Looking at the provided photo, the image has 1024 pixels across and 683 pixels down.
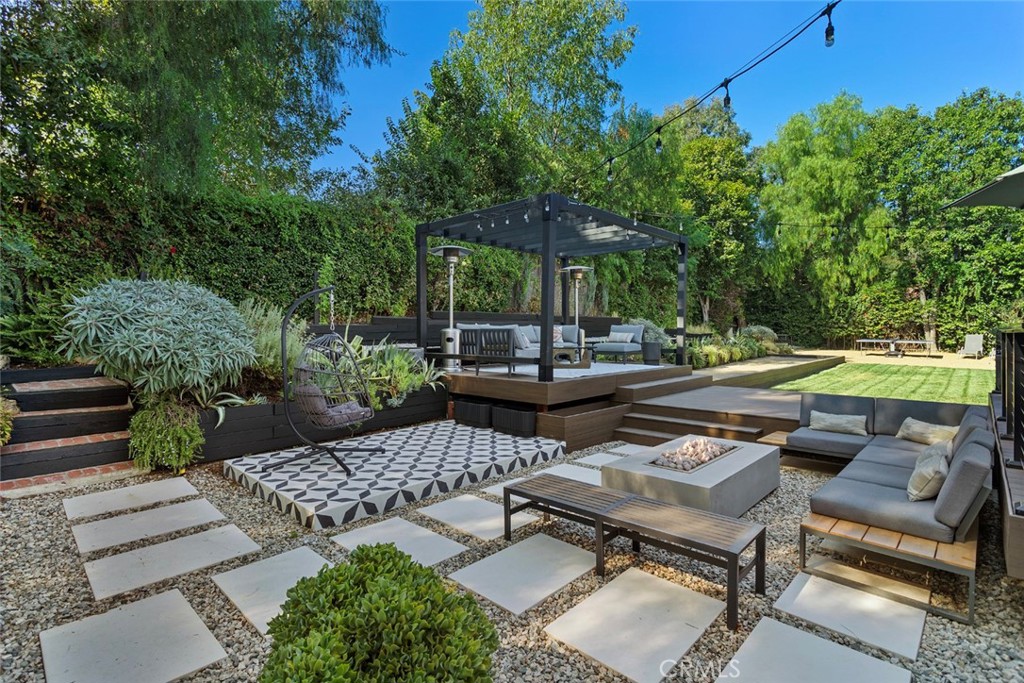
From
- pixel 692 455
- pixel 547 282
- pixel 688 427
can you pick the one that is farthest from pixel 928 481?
pixel 547 282

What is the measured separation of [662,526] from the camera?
7.75ft

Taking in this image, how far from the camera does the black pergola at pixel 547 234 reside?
5.58m

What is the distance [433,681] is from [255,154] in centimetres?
766

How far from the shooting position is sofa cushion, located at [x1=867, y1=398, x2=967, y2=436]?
12.9 feet

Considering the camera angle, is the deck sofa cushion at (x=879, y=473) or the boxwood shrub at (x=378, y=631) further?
the deck sofa cushion at (x=879, y=473)

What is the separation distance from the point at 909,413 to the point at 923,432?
0.30 m

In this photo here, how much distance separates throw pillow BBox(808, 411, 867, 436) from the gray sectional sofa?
0.05 meters

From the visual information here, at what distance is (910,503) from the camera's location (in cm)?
251

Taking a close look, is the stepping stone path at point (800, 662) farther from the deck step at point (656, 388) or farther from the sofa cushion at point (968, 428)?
the deck step at point (656, 388)

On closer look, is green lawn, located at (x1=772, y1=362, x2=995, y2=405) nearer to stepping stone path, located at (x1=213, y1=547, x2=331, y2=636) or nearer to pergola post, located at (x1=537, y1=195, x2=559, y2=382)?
pergola post, located at (x1=537, y1=195, x2=559, y2=382)

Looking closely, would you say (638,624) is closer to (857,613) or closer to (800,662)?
(800,662)
